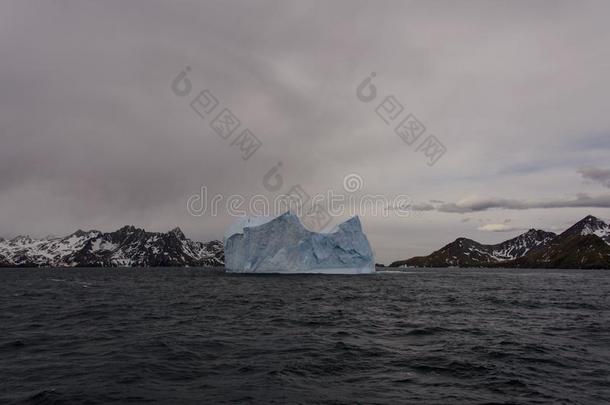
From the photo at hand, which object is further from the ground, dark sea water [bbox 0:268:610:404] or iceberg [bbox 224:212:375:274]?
iceberg [bbox 224:212:375:274]

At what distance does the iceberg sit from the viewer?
240 ft

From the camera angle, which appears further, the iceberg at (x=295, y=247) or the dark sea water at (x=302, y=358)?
the iceberg at (x=295, y=247)

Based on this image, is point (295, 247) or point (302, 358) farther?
point (295, 247)

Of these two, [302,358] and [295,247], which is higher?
[295,247]

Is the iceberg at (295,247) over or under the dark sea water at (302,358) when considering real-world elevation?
over

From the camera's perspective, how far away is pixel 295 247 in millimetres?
74438

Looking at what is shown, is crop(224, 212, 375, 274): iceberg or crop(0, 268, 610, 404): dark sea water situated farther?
crop(224, 212, 375, 274): iceberg

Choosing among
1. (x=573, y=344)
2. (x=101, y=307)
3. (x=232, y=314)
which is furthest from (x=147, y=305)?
(x=573, y=344)

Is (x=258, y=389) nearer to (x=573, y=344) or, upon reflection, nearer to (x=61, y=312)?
(x=573, y=344)

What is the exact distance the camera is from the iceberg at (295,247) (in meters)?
73.2

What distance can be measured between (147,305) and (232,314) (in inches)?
336

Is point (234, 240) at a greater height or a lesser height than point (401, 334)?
greater

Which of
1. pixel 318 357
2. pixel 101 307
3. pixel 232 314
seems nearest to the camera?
pixel 318 357

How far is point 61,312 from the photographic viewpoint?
2547cm
